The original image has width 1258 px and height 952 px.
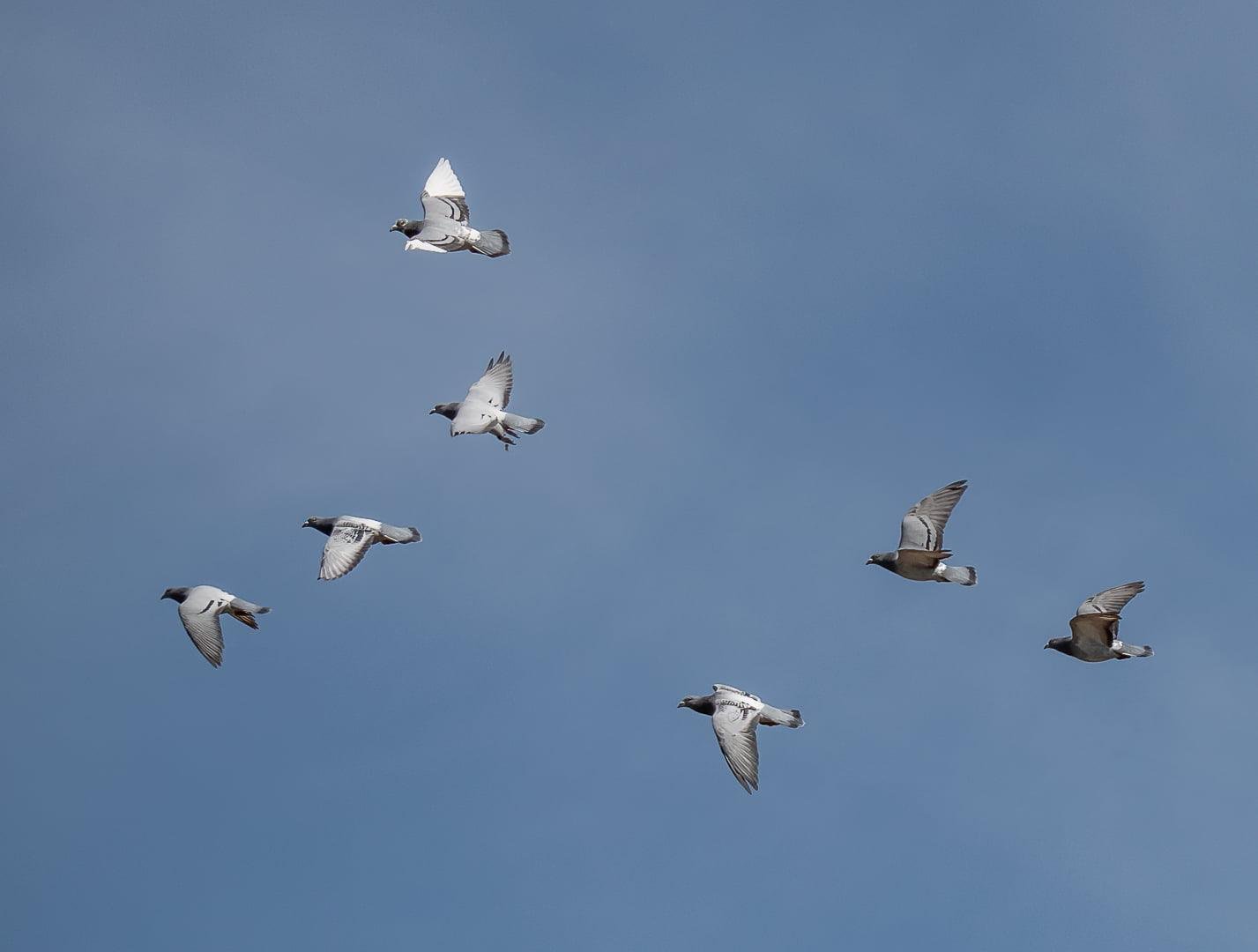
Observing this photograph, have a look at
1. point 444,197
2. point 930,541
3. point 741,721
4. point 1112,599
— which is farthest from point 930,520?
point 444,197

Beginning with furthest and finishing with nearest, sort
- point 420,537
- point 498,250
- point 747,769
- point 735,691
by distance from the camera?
point 498,250, point 420,537, point 735,691, point 747,769

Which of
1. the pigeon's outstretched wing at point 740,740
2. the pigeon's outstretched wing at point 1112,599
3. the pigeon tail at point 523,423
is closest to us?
the pigeon's outstretched wing at point 740,740

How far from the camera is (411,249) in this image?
4084cm

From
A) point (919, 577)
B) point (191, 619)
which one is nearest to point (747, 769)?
point (919, 577)

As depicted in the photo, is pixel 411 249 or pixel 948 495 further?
pixel 411 249

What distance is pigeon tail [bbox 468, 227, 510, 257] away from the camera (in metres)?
41.9

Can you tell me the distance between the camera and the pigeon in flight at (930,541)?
36375mm

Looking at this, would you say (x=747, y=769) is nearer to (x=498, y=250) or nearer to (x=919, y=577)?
(x=919, y=577)

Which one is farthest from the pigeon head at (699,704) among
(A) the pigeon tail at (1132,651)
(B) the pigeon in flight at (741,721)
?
(A) the pigeon tail at (1132,651)

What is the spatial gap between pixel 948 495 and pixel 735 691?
244 inches

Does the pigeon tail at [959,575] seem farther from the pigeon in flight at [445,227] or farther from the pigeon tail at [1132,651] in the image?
the pigeon in flight at [445,227]

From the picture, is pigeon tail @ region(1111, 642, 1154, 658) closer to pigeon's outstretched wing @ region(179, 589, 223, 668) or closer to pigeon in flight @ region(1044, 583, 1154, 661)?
pigeon in flight @ region(1044, 583, 1154, 661)

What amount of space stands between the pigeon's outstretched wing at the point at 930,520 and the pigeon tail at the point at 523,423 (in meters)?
9.34

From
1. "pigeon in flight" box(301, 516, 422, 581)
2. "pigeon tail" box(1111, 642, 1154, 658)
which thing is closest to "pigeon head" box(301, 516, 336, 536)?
"pigeon in flight" box(301, 516, 422, 581)
